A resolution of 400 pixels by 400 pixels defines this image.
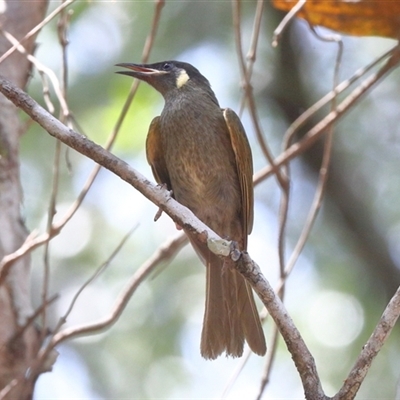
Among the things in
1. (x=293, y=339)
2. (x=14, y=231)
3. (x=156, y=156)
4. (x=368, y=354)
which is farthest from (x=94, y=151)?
(x=156, y=156)

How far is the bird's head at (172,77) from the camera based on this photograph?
4.77 metres

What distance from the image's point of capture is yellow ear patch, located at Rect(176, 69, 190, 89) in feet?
15.8

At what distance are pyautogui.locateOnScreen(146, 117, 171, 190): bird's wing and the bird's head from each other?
36cm

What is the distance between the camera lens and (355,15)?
4.66 metres

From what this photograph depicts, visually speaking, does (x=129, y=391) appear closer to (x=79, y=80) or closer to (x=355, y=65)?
(x=79, y=80)

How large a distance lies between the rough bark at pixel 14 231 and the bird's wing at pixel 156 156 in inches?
29.9

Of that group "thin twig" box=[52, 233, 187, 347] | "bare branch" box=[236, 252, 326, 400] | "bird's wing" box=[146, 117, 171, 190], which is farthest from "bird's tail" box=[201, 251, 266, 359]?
"bare branch" box=[236, 252, 326, 400]

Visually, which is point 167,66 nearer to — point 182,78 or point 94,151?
point 182,78

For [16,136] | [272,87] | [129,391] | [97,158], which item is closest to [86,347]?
[129,391]

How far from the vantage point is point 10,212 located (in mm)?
3881

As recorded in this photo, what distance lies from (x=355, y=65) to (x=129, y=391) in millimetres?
3184

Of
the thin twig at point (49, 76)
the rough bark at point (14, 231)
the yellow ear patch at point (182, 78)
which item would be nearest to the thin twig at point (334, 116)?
the yellow ear patch at point (182, 78)

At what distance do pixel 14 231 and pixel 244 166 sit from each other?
125cm

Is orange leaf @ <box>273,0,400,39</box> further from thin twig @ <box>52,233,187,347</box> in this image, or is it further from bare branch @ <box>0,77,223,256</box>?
bare branch @ <box>0,77,223,256</box>
